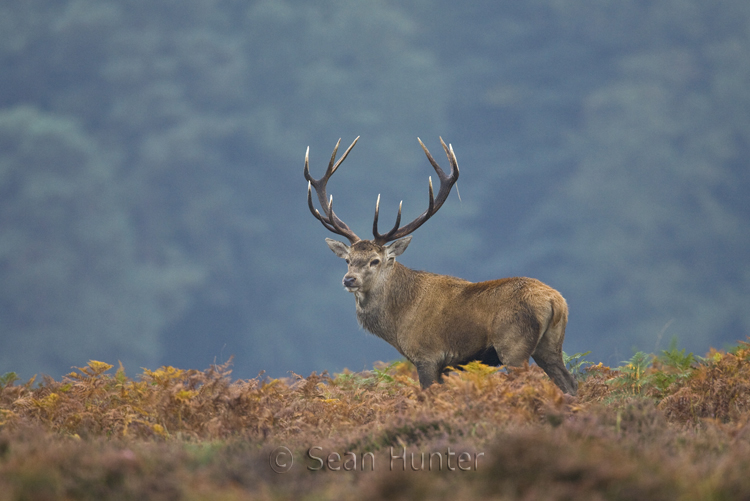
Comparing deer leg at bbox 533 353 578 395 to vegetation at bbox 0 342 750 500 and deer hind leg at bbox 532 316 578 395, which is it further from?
vegetation at bbox 0 342 750 500

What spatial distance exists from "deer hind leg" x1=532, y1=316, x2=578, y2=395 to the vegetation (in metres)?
0.34

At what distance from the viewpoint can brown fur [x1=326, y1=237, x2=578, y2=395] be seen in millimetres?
8477

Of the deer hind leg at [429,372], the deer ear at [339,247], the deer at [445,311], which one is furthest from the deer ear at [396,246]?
the deer hind leg at [429,372]

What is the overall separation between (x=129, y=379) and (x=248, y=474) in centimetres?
556

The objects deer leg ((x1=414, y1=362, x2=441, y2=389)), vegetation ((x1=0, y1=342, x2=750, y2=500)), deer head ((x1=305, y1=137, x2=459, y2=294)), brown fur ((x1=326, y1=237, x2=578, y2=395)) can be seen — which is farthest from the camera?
deer head ((x1=305, y1=137, x2=459, y2=294))

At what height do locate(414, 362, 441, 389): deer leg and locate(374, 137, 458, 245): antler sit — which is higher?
locate(374, 137, 458, 245): antler

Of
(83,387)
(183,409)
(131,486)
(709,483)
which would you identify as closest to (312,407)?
(183,409)

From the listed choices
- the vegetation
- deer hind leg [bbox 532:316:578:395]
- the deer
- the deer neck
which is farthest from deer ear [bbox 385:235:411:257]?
deer hind leg [bbox 532:316:578:395]

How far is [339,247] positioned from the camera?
10.4 m

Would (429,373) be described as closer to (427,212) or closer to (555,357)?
(555,357)

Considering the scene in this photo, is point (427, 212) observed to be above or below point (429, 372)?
above

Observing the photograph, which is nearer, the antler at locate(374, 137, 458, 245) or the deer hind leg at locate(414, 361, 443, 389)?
the deer hind leg at locate(414, 361, 443, 389)

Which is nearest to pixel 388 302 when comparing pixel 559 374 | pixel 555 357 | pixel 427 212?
pixel 427 212

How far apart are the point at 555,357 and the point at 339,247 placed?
12.1 ft
